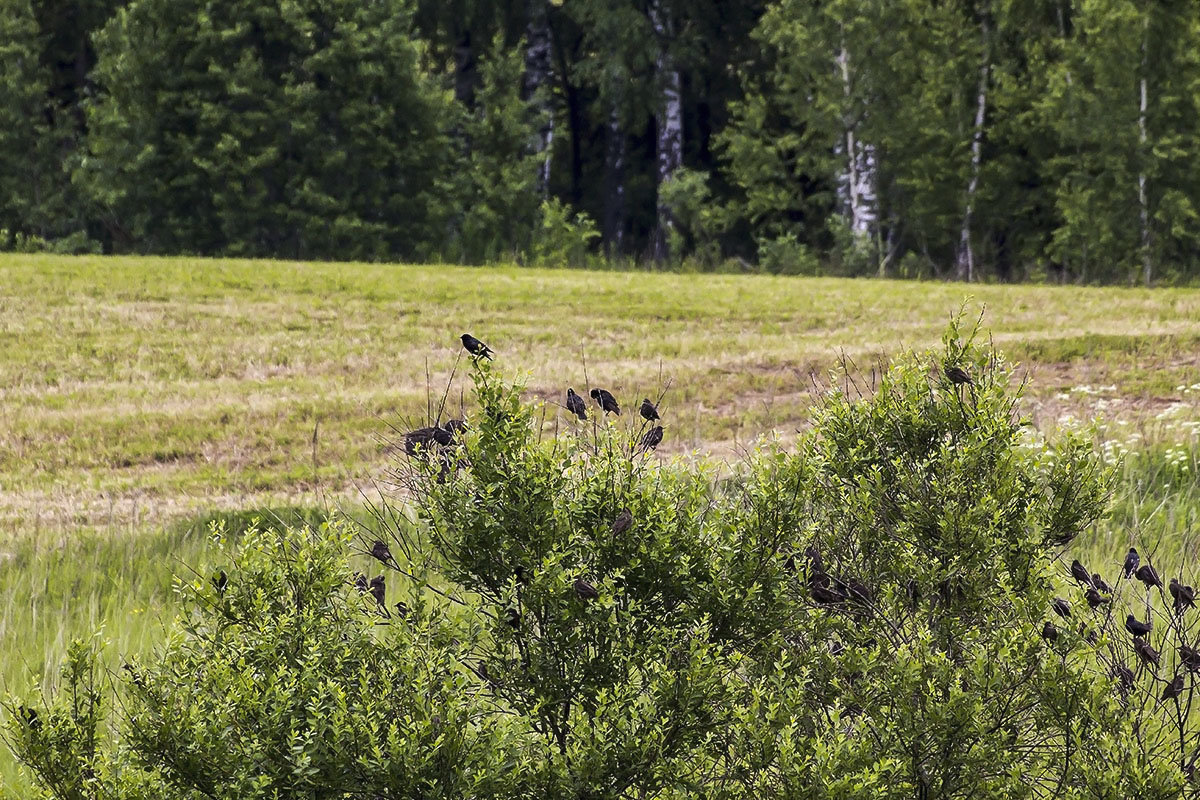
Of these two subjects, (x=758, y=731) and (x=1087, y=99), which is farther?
(x=1087, y=99)

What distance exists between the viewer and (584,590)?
2.48 m

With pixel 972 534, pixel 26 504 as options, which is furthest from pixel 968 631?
pixel 26 504

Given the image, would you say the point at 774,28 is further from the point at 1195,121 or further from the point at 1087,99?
the point at 1195,121

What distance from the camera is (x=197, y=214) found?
25641 mm

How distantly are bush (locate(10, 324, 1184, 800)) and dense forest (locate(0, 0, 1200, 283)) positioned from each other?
21.1 metres

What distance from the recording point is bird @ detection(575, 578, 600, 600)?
2477 mm

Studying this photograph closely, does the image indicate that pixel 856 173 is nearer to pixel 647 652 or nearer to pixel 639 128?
pixel 639 128

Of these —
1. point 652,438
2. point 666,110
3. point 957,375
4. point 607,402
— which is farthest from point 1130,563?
point 666,110

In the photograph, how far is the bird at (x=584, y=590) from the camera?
248 centimetres

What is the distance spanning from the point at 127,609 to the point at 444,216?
864 inches

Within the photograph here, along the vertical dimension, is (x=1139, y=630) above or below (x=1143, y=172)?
below

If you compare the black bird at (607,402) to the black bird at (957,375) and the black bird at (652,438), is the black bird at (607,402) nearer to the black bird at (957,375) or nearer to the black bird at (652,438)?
the black bird at (652,438)

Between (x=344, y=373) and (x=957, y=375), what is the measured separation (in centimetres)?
952

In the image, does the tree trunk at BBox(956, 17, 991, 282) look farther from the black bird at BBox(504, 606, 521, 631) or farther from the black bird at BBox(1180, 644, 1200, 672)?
the black bird at BBox(504, 606, 521, 631)
